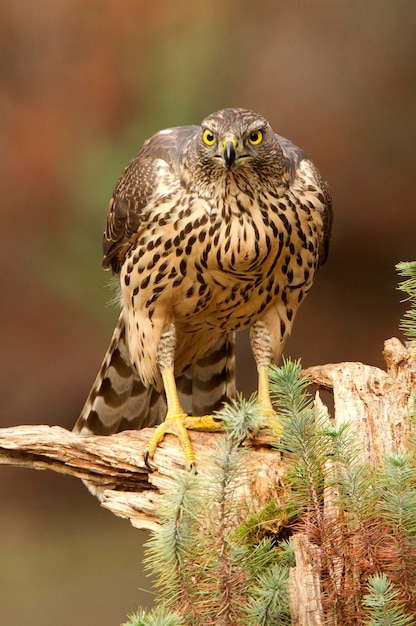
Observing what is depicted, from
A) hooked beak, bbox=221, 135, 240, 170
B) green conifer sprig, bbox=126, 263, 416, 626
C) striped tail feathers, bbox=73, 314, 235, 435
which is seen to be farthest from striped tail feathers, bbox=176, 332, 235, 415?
green conifer sprig, bbox=126, 263, 416, 626

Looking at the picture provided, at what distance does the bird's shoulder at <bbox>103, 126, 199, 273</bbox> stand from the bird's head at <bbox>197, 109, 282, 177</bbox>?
0.20 meters

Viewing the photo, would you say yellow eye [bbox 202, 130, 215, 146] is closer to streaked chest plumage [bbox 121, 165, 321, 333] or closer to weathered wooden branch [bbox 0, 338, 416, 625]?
streaked chest plumage [bbox 121, 165, 321, 333]

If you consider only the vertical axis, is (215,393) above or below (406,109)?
below

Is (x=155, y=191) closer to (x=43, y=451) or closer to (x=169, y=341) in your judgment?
(x=169, y=341)

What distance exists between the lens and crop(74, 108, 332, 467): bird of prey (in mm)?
2863

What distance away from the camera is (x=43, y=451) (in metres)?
2.84

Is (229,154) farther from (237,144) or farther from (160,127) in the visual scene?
(160,127)

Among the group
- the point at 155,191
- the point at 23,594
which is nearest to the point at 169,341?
the point at 155,191

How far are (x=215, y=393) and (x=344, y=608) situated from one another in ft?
5.76

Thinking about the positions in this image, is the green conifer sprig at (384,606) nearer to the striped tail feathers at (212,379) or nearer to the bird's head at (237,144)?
the bird's head at (237,144)

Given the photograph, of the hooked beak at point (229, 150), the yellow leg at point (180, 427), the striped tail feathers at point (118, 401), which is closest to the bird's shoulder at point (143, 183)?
the hooked beak at point (229, 150)

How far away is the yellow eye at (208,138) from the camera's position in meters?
2.76

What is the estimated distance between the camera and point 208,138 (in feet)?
9.11

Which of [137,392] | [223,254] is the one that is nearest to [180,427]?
[223,254]
